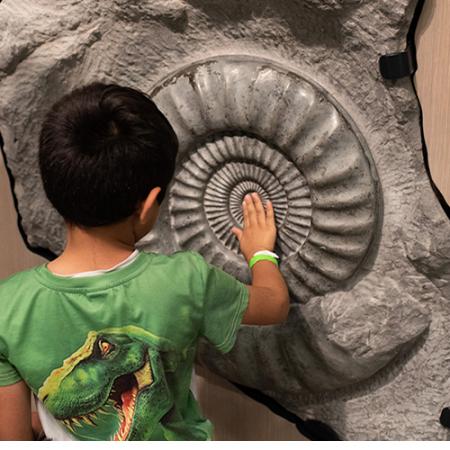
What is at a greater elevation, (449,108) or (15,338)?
(449,108)

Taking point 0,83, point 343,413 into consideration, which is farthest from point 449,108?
point 0,83

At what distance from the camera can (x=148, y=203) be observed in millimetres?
620

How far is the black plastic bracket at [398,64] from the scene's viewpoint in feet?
2.19

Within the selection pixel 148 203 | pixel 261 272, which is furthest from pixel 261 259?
pixel 148 203

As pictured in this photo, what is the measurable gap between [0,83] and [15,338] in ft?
1.13

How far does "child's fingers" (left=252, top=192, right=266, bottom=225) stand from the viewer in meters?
0.77

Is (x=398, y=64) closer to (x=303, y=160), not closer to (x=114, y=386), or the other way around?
(x=303, y=160)

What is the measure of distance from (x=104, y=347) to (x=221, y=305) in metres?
0.11

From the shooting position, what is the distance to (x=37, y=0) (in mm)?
816

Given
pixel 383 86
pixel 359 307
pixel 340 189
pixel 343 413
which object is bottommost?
pixel 343 413

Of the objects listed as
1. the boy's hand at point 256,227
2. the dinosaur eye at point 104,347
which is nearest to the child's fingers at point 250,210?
the boy's hand at point 256,227

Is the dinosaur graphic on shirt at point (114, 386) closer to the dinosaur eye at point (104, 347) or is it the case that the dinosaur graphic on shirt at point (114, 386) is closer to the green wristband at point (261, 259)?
the dinosaur eye at point (104, 347)

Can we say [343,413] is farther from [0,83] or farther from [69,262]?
[0,83]

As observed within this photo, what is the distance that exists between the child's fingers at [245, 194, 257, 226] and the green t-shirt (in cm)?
12
